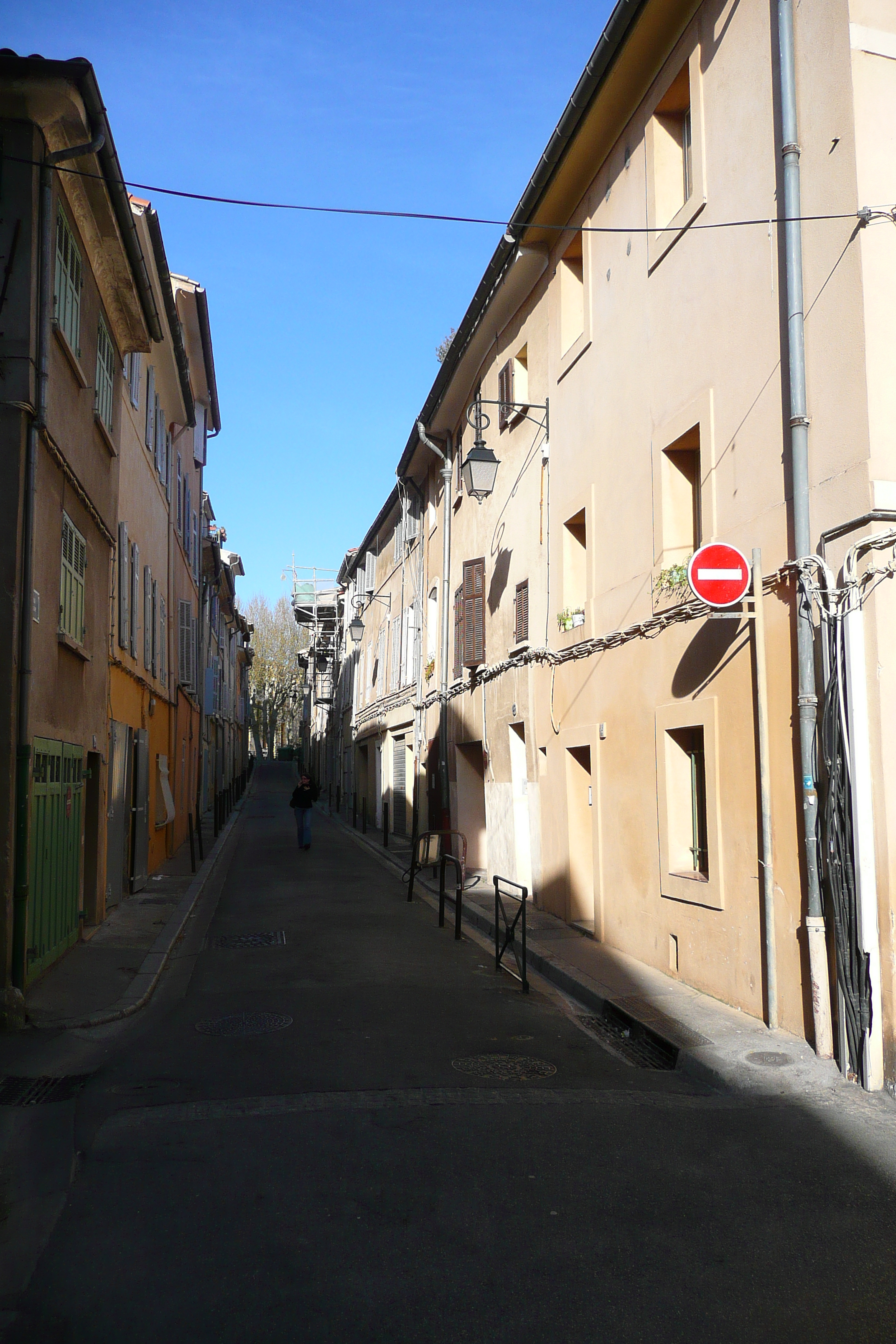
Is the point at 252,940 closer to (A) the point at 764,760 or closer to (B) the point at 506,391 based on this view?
(A) the point at 764,760

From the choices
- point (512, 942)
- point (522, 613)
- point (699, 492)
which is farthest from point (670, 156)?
point (512, 942)

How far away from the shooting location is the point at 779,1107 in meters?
5.74

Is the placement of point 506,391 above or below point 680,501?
above

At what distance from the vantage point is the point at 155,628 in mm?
16984

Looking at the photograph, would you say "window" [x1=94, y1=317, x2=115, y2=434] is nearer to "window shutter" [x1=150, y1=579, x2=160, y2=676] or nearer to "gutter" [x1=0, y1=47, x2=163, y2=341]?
"gutter" [x1=0, y1=47, x2=163, y2=341]

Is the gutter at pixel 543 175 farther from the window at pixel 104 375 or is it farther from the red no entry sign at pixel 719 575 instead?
the window at pixel 104 375

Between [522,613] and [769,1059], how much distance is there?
843 centimetres

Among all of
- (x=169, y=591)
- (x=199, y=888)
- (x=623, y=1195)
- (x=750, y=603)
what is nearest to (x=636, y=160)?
(x=750, y=603)

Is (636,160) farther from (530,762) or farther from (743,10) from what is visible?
(530,762)

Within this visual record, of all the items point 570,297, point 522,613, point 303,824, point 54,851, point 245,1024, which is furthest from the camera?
point 303,824

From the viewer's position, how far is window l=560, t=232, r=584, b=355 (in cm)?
1254

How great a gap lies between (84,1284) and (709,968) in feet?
18.5

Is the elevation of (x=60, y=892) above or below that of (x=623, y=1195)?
above

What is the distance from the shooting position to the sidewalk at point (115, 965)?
775 cm
